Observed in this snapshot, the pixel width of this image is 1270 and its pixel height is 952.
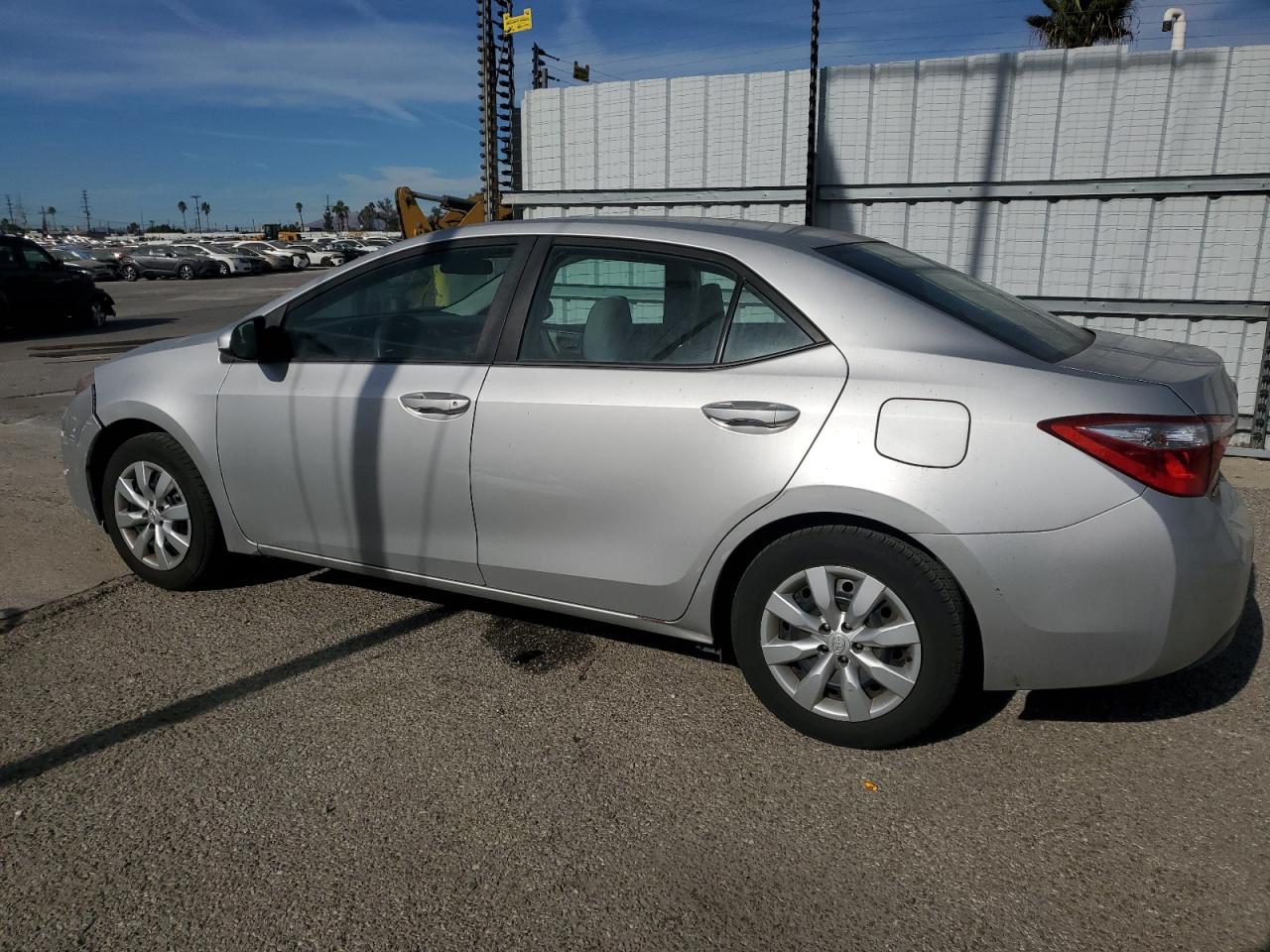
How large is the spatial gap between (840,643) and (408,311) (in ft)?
6.92

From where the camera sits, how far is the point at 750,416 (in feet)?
9.95

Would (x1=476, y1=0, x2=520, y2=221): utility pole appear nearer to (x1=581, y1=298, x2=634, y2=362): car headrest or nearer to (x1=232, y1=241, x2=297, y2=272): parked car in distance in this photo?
(x1=581, y1=298, x2=634, y2=362): car headrest

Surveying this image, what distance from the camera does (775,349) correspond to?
3119 millimetres

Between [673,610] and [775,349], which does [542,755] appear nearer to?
[673,610]

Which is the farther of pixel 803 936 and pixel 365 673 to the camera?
pixel 365 673

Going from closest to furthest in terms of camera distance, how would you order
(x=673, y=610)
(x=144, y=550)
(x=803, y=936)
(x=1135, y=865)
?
(x=803, y=936) < (x=1135, y=865) < (x=673, y=610) < (x=144, y=550)

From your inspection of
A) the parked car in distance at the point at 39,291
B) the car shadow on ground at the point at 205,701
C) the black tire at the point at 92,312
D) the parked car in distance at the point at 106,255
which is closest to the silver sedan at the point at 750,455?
the car shadow on ground at the point at 205,701

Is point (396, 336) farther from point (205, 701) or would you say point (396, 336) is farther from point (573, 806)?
point (573, 806)

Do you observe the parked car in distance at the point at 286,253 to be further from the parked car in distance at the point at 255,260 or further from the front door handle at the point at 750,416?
the front door handle at the point at 750,416

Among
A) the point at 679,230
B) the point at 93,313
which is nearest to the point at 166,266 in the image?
the point at 93,313

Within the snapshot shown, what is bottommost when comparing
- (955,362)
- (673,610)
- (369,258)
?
(673,610)

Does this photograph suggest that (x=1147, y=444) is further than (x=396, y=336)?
No

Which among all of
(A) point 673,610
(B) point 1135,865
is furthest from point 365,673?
(B) point 1135,865

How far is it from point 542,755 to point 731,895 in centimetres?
84
